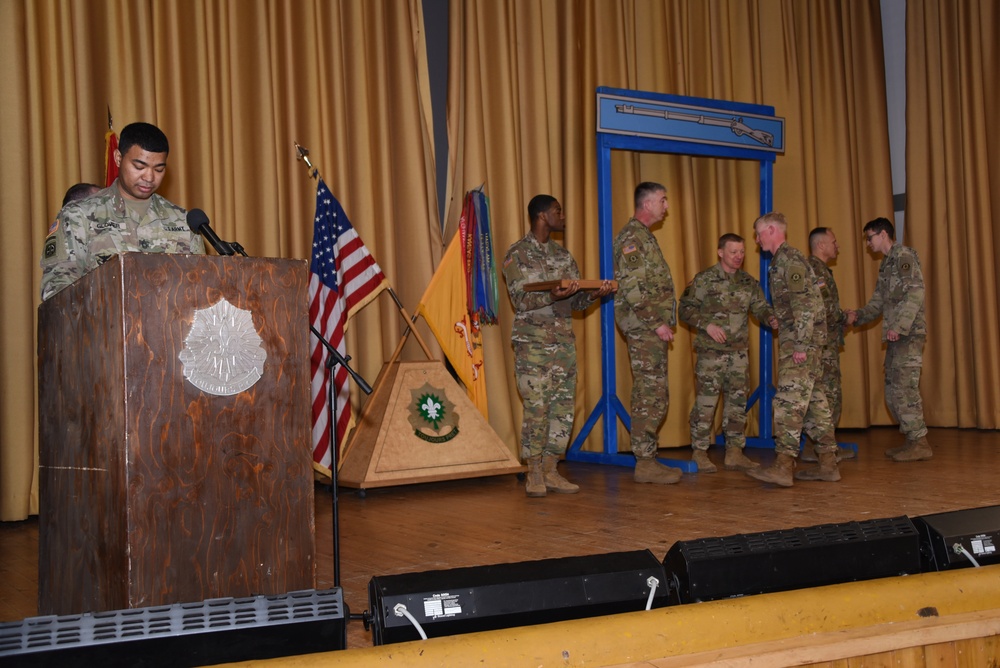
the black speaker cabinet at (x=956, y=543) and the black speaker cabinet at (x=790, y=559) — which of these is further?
the black speaker cabinet at (x=956, y=543)

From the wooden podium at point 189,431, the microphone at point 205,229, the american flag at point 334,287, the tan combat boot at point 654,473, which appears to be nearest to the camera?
the wooden podium at point 189,431

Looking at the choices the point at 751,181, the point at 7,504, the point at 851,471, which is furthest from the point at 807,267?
the point at 7,504

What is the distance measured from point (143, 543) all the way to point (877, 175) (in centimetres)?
736

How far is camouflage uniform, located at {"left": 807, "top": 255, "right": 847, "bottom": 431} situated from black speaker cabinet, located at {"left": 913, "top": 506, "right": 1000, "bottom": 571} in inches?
137

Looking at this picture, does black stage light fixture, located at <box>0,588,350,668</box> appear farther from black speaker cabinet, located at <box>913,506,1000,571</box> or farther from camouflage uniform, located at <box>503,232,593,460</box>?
camouflage uniform, located at <box>503,232,593,460</box>

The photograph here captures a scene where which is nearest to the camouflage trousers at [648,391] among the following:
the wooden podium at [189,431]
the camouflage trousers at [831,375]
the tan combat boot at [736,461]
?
the tan combat boot at [736,461]

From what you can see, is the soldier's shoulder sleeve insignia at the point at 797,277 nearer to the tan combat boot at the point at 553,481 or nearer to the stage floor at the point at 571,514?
the stage floor at the point at 571,514

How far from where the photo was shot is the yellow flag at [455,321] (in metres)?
5.44

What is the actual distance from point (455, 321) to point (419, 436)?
2.73ft

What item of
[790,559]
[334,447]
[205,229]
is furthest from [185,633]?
[790,559]

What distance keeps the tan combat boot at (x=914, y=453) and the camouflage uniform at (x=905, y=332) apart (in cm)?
4

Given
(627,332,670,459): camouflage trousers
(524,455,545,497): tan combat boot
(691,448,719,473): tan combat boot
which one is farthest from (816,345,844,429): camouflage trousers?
(524,455,545,497): tan combat boot

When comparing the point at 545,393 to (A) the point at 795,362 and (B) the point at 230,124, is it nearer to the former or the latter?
(A) the point at 795,362

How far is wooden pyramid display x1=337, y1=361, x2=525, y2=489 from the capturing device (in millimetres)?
4953
